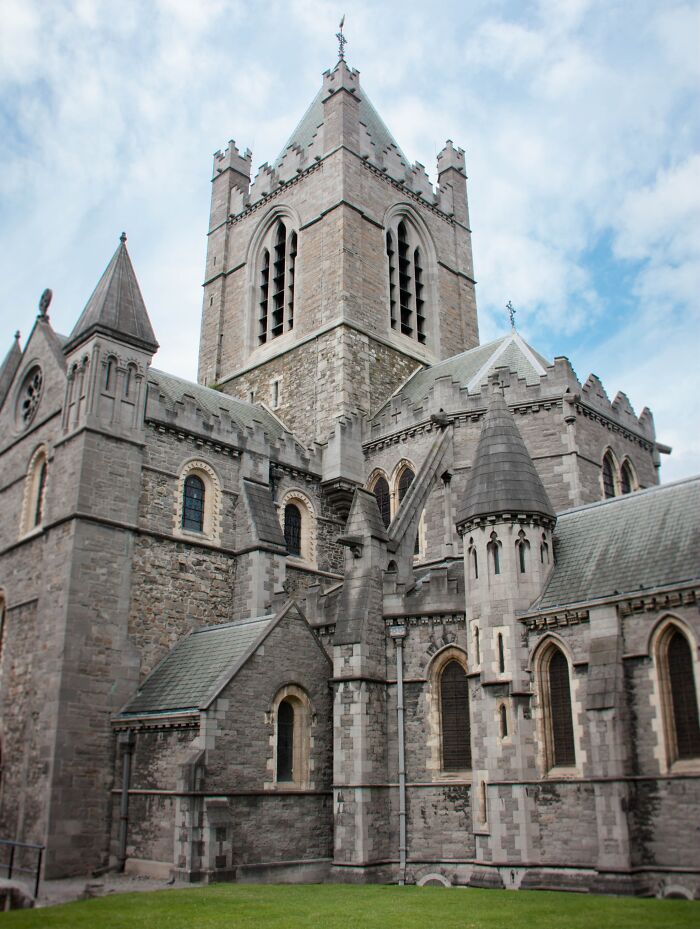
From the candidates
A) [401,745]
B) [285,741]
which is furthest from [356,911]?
[285,741]

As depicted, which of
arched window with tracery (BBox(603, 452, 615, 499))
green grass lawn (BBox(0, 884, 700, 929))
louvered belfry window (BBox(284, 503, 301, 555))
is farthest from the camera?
louvered belfry window (BBox(284, 503, 301, 555))

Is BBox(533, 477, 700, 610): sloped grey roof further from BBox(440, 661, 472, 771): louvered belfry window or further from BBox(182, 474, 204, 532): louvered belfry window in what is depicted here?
BBox(182, 474, 204, 532): louvered belfry window

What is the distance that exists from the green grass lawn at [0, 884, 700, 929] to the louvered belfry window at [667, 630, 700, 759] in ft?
9.45

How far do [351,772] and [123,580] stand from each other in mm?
7353

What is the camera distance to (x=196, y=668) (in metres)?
20.3

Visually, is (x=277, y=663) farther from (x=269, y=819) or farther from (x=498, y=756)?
(x=498, y=756)

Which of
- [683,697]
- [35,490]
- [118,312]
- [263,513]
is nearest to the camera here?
[683,697]

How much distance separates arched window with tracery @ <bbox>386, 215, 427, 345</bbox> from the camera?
1357 inches

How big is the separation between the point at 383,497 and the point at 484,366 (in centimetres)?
558

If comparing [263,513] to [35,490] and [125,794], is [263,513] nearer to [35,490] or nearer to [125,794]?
[35,490]

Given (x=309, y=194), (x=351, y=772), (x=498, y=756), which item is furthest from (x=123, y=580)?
(x=309, y=194)

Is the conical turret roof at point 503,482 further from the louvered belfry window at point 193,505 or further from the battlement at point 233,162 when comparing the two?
the battlement at point 233,162

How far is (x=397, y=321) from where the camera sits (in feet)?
111

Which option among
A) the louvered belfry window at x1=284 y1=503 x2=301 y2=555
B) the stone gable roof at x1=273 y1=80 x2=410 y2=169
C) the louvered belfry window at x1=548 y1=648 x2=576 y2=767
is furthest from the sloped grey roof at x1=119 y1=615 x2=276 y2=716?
the stone gable roof at x1=273 y1=80 x2=410 y2=169
